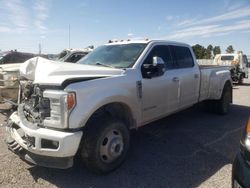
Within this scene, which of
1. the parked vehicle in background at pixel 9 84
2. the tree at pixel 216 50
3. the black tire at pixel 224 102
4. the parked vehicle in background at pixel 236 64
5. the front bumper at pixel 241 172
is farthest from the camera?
the tree at pixel 216 50

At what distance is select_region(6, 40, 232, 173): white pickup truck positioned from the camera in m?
3.42

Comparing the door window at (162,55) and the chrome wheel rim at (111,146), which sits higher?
the door window at (162,55)

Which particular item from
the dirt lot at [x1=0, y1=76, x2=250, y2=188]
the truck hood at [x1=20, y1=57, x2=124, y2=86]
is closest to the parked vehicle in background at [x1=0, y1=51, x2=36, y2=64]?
the dirt lot at [x1=0, y1=76, x2=250, y2=188]

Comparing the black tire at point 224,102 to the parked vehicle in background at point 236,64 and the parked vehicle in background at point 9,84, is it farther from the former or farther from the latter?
the parked vehicle in background at point 236,64

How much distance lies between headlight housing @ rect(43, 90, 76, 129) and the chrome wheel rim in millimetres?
686

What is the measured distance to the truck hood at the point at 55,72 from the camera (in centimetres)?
361

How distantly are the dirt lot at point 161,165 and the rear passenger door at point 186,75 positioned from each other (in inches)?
28.5

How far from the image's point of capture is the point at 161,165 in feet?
14.0

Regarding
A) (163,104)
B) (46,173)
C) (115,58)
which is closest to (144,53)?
(115,58)

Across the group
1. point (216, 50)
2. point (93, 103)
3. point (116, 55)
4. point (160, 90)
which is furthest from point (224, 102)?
point (216, 50)

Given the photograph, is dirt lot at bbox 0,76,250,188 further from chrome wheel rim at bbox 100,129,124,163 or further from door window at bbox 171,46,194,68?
door window at bbox 171,46,194,68

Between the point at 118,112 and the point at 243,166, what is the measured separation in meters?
2.19

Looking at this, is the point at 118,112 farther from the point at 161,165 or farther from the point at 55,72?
the point at 55,72

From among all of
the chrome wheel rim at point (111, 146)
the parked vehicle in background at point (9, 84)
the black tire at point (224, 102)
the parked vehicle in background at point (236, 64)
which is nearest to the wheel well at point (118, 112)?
the chrome wheel rim at point (111, 146)
